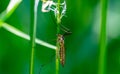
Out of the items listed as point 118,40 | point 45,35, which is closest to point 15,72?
point 45,35

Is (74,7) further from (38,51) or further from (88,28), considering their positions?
(38,51)

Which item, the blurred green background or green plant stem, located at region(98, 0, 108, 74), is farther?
the blurred green background

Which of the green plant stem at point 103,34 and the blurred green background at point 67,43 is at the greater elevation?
the green plant stem at point 103,34

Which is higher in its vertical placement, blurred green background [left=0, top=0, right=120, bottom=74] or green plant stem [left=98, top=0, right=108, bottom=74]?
green plant stem [left=98, top=0, right=108, bottom=74]

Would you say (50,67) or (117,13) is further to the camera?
(117,13)

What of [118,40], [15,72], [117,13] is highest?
[117,13]

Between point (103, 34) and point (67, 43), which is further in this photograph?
point (67, 43)

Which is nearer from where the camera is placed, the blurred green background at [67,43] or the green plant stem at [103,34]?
the green plant stem at [103,34]

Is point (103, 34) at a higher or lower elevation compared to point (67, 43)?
higher
